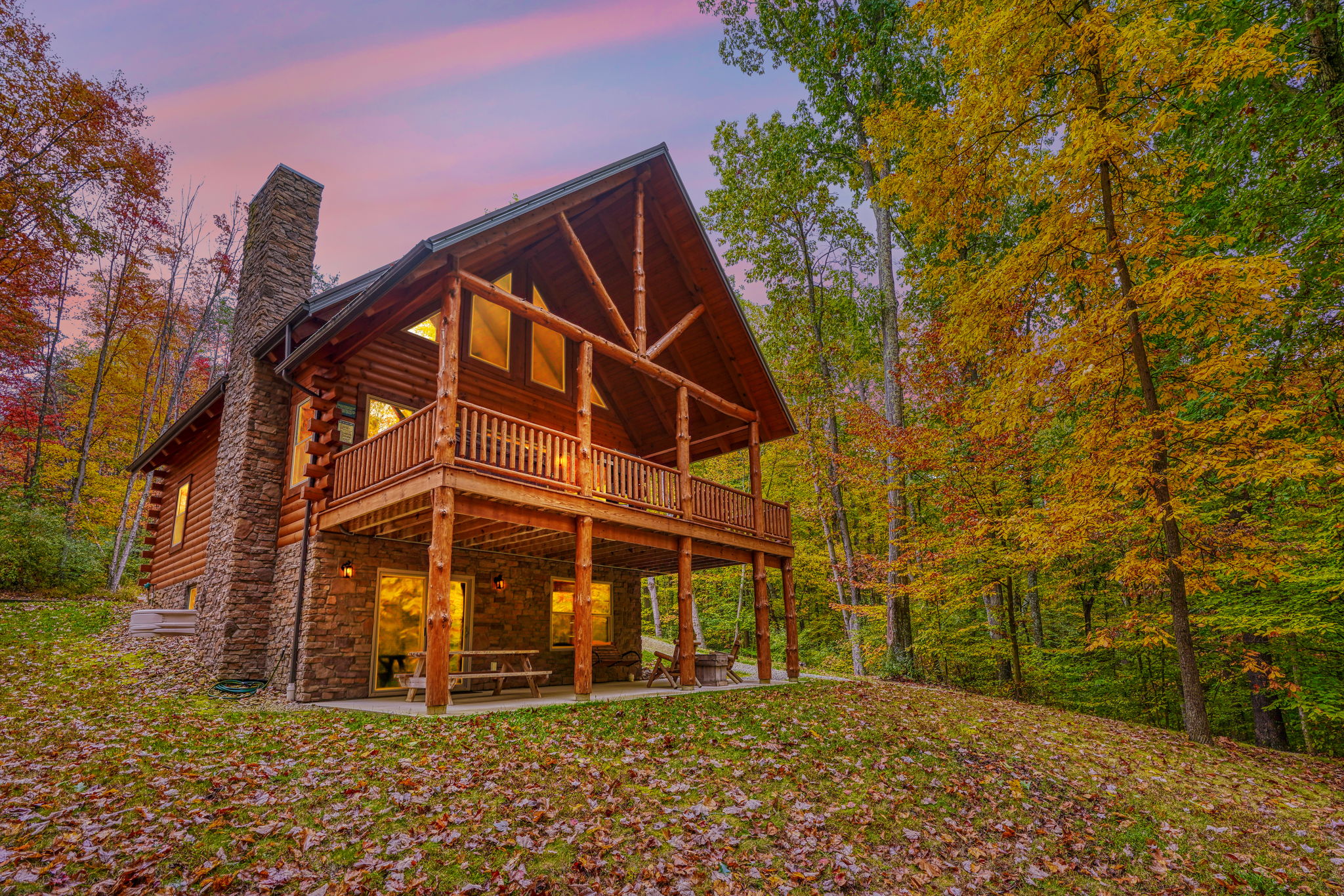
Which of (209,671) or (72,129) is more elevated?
(72,129)

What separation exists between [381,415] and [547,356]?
154 inches

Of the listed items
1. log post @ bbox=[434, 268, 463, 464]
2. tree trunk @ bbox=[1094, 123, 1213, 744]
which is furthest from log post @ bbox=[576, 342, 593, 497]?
tree trunk @ bbox=[1094, 123, 1213, 744]

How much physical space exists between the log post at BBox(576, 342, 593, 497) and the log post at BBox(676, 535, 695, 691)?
249 centimetres

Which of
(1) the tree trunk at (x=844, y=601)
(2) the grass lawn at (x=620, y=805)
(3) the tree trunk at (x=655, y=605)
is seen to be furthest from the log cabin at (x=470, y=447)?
(3) the tree trunk at (x=655, y=605)

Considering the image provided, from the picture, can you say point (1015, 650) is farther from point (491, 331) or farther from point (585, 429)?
point (491, 331)

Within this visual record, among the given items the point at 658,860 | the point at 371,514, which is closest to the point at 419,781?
the point at 658,860

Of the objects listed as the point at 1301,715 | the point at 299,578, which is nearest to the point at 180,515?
the point at 299,578

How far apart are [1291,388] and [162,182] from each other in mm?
28253

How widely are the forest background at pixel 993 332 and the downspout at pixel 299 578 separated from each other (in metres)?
11.2

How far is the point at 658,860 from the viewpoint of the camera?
4.33 m

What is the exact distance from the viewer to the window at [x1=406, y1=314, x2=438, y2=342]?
11711mm

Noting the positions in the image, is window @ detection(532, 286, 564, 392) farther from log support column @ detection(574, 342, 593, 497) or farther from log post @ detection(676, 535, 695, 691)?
log post @ detection(676, 535, 695, 691)

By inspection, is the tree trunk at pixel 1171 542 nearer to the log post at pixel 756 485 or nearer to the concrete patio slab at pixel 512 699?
the concrete patio slab at pixel 512 699

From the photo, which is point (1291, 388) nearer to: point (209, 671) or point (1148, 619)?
point (1148, 619)
